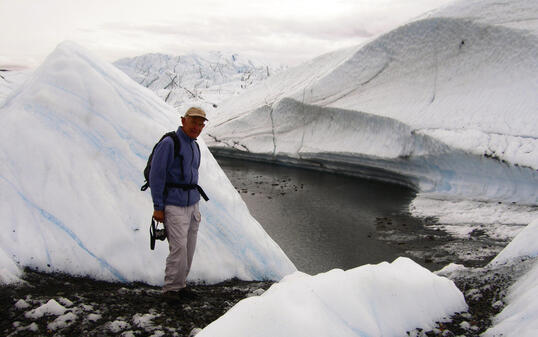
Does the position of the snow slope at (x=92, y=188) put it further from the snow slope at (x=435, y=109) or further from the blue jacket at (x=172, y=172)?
the snow slope at (x=435, y=109)

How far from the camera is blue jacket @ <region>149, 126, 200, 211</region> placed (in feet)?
11.3

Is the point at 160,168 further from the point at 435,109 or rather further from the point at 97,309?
the point at 435,109

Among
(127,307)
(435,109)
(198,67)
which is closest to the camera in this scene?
(127,307)

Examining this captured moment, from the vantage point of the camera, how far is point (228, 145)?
2041 centimetres

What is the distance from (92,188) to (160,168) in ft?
5.06

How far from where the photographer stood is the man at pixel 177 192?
136 inches

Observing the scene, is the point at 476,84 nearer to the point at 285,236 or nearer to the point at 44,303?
the point at 285,236

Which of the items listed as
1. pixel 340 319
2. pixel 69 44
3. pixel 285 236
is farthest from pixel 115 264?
pixel 285 236

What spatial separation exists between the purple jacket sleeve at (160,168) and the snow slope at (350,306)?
1.29 meters

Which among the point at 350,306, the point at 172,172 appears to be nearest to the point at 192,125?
the point at 172,172

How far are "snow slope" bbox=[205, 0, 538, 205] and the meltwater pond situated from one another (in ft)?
4.04

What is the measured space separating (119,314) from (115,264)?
993 mm

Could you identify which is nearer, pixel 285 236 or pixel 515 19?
pixel 285 236

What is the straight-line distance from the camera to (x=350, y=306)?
2699 millimetres
